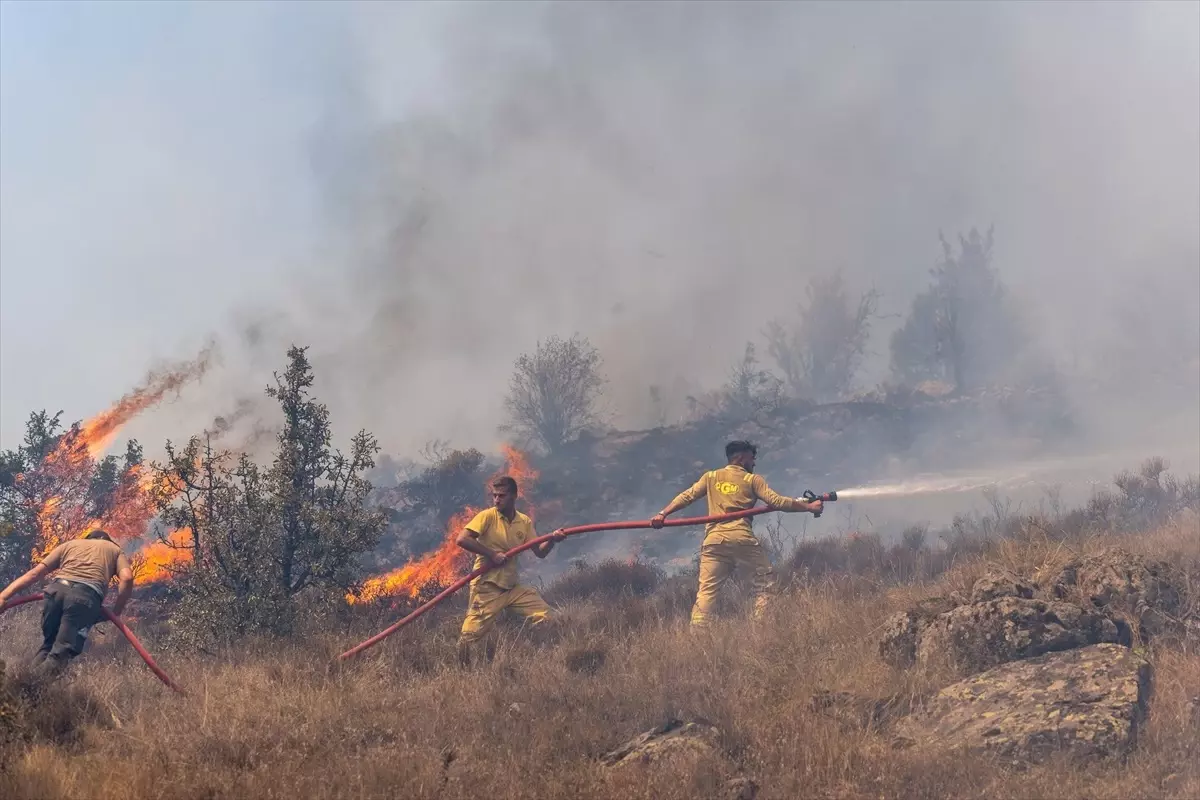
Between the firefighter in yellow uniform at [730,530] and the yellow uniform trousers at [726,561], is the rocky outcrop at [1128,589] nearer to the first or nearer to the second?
the firefighter in yellow uniform at [730,530]

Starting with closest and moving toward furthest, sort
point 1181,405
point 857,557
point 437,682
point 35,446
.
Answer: point 437,682, point 857,557, point 35,446, point 1181,405

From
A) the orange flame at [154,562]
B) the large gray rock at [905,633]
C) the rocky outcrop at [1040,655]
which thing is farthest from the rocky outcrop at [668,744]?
the orange flame at [154,562]

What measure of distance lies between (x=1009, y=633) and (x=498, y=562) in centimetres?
446

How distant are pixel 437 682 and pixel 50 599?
344 centimetres

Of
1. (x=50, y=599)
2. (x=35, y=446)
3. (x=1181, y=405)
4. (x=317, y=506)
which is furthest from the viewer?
(x=1181, y=405)

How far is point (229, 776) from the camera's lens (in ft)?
13.3

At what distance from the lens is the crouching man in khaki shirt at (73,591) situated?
647 centimetres

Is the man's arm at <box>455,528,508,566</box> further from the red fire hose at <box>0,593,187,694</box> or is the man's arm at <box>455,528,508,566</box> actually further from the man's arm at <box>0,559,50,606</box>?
the man's arm at <box>0,559,50,606</box>

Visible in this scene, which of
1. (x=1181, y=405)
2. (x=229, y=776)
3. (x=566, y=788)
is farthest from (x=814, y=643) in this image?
(x=1181, y=405)

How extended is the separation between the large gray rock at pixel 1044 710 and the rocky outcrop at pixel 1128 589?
0.80m

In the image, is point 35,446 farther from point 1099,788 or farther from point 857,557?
point 1099,788

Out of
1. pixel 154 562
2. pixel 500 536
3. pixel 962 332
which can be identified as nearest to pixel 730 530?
pixel 500 536

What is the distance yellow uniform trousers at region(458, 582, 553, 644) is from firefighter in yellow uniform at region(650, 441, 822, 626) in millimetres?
1547

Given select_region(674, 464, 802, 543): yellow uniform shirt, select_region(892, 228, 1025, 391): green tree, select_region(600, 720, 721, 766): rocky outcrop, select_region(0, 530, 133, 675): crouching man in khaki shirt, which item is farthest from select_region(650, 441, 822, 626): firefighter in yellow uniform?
select_region(892, 228, 1025, 391): green tree
